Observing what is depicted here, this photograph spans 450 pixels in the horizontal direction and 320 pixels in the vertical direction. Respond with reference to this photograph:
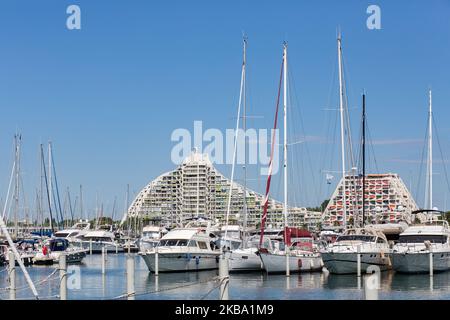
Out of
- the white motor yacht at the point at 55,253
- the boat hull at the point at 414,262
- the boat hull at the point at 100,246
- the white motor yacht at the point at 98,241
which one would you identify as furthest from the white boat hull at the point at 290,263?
the white motor yacht at the point at 98,241

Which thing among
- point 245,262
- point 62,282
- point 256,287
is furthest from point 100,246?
point 62,282

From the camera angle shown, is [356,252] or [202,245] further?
[202,245]

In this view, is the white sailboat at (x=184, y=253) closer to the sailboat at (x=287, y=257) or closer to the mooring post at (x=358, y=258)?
the sailboat at (x=287, y=257)

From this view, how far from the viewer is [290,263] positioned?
121ft

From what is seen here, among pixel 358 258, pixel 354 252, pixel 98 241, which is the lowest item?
pixel 98 241

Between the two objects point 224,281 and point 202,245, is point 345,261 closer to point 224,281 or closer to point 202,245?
point 202,245

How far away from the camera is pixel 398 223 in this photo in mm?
46562

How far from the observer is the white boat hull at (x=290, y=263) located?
3662 cm

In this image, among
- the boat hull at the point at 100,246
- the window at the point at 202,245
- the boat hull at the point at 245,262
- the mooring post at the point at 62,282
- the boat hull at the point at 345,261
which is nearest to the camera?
the mooring post at the point at 62,282

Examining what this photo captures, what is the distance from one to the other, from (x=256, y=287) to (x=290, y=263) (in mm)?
6486

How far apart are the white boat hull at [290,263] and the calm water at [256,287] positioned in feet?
1.73

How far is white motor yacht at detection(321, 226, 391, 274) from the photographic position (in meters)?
35.0

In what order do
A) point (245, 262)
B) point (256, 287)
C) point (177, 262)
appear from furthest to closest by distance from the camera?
point (177, 262) → point (245, 262) → point (256, 287)
